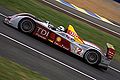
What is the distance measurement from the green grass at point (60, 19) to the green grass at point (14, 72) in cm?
820

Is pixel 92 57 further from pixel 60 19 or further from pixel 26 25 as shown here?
pixel 60 19

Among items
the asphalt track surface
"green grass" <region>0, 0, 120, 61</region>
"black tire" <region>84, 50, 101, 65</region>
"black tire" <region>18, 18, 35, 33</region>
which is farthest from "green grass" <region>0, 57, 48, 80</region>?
"green grass" <region>0, 0, 120, 61</region>

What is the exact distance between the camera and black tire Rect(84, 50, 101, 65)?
15531 millimetres

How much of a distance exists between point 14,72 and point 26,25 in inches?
185

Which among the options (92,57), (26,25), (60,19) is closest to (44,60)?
(26,25)

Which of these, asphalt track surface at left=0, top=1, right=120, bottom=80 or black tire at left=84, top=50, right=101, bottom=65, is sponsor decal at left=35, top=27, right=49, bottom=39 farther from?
black tire at left=84, top=50, right=101, bottom=65

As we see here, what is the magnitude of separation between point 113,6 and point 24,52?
1922 cm

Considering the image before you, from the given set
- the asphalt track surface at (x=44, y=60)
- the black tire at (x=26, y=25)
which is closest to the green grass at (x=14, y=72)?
the asphalt track surface at (x=44, y=60)

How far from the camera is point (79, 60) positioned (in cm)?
1570

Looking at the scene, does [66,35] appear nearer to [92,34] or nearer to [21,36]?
[21,36]

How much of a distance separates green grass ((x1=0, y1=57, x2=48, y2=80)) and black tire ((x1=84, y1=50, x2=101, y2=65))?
411 centimetres

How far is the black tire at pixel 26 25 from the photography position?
1555 centimetres

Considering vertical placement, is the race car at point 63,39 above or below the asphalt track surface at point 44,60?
above

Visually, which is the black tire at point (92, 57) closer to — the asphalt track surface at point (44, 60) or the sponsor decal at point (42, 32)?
the asphalt track surface at point (44, 60)
